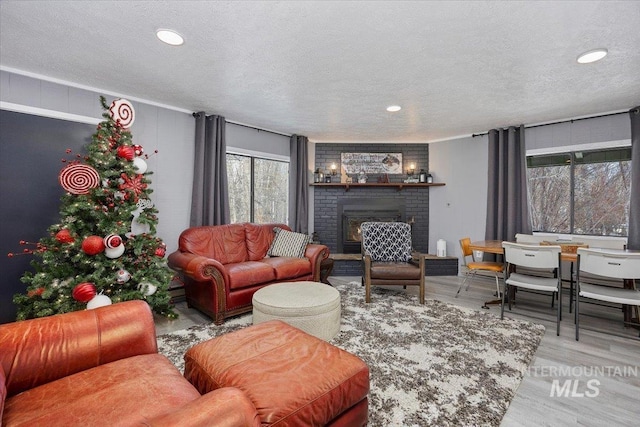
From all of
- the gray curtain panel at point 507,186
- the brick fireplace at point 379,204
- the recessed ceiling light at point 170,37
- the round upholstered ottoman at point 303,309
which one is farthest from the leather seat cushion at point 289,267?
the gray curtain panel at point 507,186

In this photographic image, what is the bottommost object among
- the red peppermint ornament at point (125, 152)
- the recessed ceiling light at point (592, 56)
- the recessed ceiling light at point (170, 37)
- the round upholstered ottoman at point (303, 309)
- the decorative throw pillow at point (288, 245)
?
the round upholstered ottoman at point (303, 309)

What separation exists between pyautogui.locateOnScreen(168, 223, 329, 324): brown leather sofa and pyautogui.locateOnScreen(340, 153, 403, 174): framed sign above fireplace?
215cm

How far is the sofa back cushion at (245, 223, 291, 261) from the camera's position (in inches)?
156

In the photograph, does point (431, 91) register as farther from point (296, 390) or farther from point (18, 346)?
point (18, 346)

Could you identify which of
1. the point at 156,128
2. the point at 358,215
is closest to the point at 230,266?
the point at 156,128

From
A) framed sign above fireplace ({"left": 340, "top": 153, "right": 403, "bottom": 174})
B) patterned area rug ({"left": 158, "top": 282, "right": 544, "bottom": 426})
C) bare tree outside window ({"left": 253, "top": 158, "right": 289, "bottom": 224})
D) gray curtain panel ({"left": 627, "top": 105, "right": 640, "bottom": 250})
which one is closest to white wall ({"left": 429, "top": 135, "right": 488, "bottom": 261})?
framed sign above fireplace ({"left": 340, "top": 153, "right": 403, "bottom": 174})

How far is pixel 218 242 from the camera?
12.2 feet

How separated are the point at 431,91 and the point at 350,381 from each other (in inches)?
119

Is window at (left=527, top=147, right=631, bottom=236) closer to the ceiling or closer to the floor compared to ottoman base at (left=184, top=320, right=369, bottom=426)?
closer to the ceiling

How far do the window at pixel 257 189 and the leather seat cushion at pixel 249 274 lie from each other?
1.54m

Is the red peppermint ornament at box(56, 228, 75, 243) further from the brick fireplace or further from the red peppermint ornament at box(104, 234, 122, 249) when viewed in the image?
the brick fireplace

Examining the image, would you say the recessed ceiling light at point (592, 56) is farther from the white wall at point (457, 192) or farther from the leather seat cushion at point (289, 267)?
the leather seat cushion at point (289, 267)

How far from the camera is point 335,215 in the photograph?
5.61 meters

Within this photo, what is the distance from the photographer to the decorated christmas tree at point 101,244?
2512 millimetres
